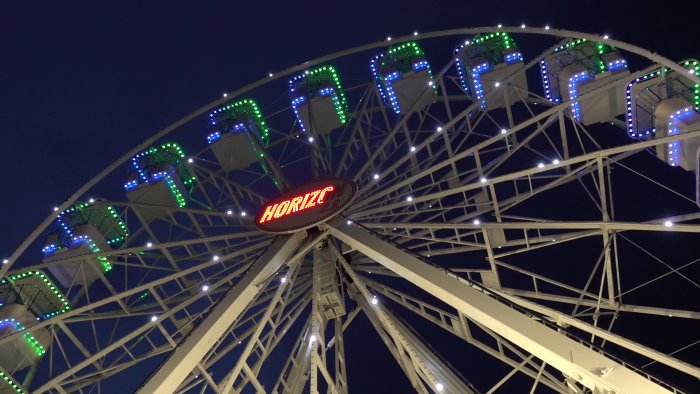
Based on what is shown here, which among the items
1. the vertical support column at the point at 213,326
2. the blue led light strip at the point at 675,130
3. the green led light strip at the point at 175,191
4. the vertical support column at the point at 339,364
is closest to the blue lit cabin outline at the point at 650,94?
the blue led light strip at the point at 675,130

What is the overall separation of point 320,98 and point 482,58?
436 cm

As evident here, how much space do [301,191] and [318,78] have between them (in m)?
5.10

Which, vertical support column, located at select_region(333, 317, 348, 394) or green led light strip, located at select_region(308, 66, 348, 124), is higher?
Answer: green led light strip, located at select_region(308, 66, 348, 124)

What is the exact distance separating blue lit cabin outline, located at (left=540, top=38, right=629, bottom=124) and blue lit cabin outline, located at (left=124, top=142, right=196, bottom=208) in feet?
31.1

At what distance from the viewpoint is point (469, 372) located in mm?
36969

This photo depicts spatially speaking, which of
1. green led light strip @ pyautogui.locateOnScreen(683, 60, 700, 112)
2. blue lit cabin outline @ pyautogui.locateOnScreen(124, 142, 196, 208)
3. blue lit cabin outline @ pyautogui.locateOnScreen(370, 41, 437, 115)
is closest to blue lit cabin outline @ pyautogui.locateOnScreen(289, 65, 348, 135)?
blue lit cabin outline @ pyautogui.locateOnScreen(370, 41, 437, 115)

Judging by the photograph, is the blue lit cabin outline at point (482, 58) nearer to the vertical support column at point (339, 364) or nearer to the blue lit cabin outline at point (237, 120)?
the blue lit cabin outline at point (237, 120)

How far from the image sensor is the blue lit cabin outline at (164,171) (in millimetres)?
18250

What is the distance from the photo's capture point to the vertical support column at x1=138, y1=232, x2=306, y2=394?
950 cm

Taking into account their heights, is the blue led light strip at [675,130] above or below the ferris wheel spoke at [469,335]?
above

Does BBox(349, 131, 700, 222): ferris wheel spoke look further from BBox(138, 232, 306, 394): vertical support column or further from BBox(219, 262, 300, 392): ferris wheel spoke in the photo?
BBox(219, 262, 300, 392): ferris wheel spoke

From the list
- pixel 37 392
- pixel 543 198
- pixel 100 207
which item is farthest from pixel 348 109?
pixel 543 198

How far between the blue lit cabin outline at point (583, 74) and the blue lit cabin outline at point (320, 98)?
5.45 m

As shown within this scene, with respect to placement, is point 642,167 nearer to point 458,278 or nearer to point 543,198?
point 543,198
